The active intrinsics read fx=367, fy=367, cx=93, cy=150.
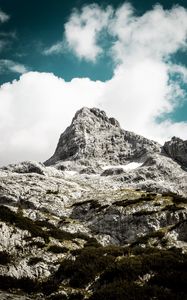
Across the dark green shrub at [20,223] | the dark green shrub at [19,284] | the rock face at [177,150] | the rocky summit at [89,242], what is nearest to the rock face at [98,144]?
the rock face at [177,150]

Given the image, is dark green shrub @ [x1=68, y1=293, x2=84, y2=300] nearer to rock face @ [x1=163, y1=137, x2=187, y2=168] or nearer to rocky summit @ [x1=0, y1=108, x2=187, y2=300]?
rocky summit @ [x1=0, y1=108, x2=187, y2=300]

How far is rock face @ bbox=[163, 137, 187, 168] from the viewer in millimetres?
151625

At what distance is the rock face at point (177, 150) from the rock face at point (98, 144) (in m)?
6.10

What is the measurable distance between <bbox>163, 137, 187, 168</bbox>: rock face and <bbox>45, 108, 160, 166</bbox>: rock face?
610 centimetres

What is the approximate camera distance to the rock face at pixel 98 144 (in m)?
171

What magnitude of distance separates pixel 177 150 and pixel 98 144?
132ft

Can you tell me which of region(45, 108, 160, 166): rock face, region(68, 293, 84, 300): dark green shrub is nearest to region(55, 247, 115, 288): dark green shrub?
Answer: region(68, 293, 84, 300): dark green shrub

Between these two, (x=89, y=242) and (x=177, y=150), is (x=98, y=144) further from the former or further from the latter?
(x=89, y=242)

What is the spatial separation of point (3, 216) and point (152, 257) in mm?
16182

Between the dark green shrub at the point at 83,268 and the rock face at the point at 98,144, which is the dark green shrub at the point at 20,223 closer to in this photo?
the dark green shrub at the point at 83,268

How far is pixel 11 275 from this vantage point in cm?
2616

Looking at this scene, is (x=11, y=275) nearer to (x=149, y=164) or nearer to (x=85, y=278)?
(x=85, y=278)

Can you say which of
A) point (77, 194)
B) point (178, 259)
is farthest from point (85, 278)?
point (77, 194)

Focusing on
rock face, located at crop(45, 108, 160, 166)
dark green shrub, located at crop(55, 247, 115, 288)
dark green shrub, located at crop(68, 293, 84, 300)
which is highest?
rock face, located at crop(45, 108, 160, 166)
